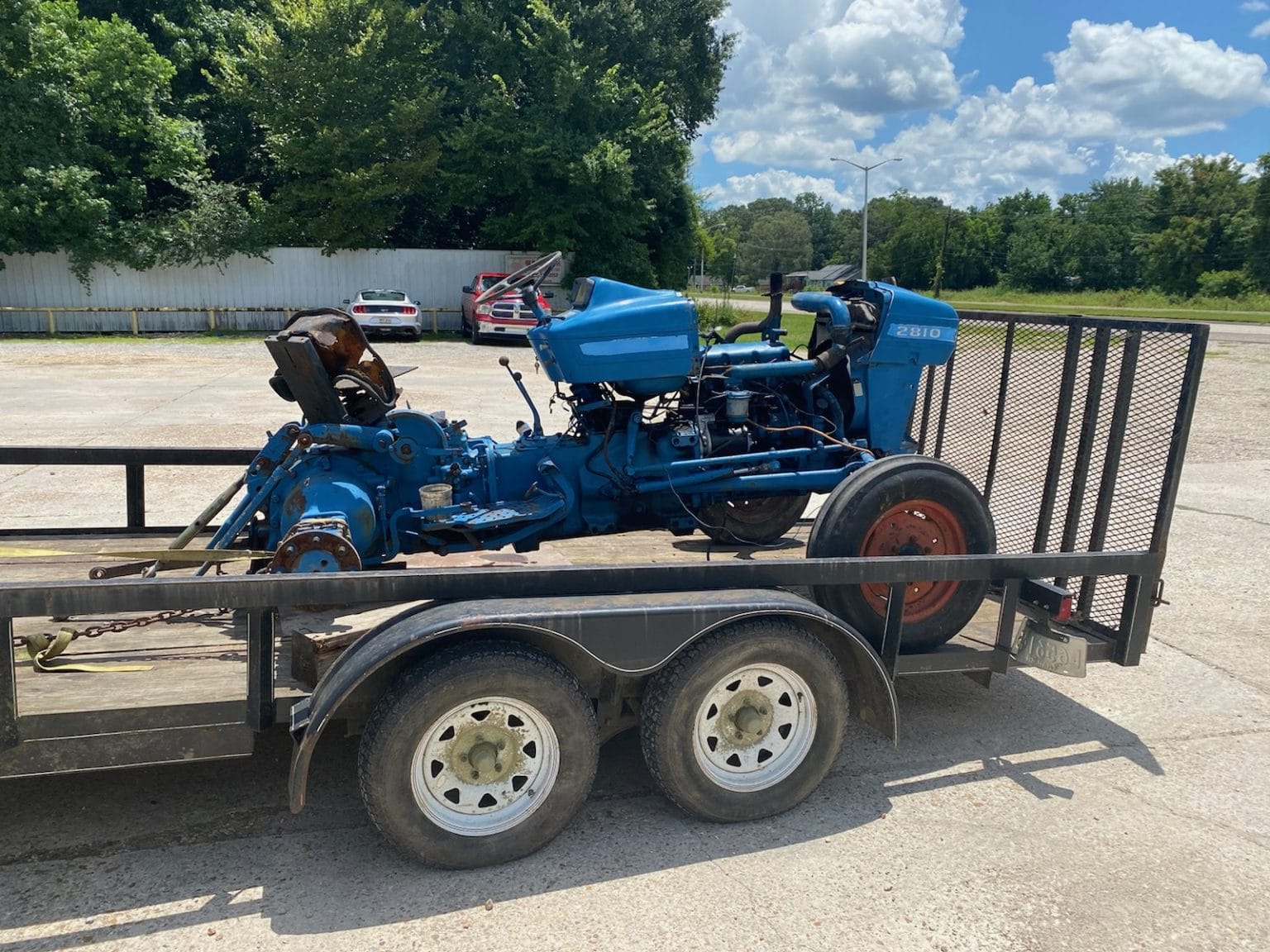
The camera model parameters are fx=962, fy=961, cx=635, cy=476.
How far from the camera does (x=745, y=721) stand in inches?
139

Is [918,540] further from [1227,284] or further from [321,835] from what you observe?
[1227,284]

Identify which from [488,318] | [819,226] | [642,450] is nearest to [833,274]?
[642,450]

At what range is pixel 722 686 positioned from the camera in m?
3.48

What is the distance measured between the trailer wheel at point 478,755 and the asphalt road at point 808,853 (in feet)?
0.42

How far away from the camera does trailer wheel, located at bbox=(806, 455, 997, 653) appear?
4043 millimetres

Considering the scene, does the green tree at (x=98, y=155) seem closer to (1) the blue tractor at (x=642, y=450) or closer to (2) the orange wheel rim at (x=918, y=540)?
(1) the blue tractor at (x=642, y=450)

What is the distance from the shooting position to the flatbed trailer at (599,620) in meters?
3.01

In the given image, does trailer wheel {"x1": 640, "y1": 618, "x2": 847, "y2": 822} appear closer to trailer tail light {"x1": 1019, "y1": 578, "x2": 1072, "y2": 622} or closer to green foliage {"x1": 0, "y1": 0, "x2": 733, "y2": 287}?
trailer tail light {"x1": 1019, "y1": 578, "x2": 1072, "y2": 622}

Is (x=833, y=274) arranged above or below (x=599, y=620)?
above

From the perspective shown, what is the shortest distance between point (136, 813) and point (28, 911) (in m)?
0.61

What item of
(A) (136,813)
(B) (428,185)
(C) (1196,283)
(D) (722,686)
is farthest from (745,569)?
(C) (1196,283)

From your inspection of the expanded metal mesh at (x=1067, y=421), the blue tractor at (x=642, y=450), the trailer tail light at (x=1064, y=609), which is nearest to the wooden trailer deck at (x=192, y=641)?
the blue tractor at (x=642, y=450)

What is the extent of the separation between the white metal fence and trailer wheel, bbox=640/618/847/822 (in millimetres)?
25302

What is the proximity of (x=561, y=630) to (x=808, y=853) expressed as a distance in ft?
3.96
